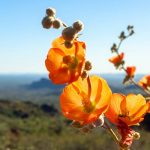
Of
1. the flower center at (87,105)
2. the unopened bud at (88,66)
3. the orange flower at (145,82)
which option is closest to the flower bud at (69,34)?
the unopened bud at (88,66)

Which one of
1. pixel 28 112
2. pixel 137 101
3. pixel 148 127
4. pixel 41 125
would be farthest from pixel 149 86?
pixel 28 112

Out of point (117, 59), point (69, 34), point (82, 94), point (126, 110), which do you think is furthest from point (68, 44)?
point (117, 59)

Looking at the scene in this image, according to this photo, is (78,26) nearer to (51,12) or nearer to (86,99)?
(51,12)

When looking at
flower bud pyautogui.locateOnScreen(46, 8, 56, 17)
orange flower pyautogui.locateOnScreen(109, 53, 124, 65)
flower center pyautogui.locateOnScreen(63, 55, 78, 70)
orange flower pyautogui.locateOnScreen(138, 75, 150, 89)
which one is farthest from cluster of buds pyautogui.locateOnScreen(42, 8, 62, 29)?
orange flower pyautogui.locateOnScreen(109, 53, 124, 65)

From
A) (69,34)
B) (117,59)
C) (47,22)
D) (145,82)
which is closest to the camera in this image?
(69,34)

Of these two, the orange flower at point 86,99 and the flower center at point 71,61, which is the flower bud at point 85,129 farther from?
the flower center at point 71,61

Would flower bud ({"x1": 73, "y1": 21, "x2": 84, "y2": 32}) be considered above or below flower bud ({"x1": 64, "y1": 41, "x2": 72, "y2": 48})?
above

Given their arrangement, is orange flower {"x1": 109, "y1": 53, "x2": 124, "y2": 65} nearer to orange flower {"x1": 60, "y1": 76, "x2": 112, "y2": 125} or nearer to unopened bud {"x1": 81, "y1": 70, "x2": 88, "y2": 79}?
orange flower {"x1": 60, "y1": 76, "x2": 112, "y2": 125}
